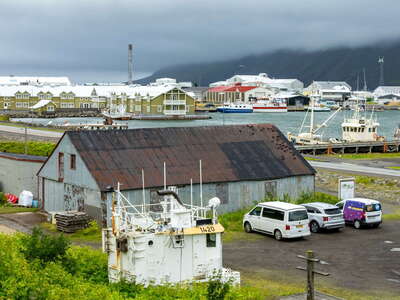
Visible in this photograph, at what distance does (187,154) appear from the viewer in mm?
30094

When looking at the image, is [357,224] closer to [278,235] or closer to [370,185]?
[278,235]

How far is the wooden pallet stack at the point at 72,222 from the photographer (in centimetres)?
2605

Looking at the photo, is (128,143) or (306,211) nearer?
(306,211)

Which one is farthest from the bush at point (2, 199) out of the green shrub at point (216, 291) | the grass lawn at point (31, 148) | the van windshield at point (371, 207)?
the green shrub at point (216, 291)

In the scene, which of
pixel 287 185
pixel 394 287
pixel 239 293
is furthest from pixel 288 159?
pixel 239 293

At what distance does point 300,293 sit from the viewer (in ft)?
59.5

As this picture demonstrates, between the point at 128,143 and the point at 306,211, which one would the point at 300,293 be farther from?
the point at 128,143

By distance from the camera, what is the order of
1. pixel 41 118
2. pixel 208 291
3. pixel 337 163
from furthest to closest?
pixel 41 118 → pixel 337 163 → pixel 208 291

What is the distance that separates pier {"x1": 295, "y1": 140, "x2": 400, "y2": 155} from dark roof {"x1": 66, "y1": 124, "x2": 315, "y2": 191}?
1259 inches

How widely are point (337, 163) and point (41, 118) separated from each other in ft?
381

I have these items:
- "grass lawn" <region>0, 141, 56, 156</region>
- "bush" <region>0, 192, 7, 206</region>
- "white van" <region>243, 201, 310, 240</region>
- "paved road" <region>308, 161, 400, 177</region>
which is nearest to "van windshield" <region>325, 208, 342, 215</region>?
"white van" <region>243, 201, 310, 240</region>

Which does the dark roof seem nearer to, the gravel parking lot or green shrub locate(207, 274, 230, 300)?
the gravel parking lot

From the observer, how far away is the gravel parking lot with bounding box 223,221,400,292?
20.0 meters

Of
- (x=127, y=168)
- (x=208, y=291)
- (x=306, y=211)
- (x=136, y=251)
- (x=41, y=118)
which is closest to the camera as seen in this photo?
(x=208, y=291)
